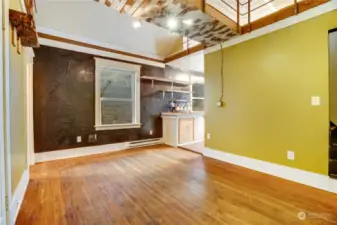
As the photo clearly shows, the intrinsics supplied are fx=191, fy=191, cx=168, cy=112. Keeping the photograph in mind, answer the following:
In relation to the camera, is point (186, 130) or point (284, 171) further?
point (186, 130)

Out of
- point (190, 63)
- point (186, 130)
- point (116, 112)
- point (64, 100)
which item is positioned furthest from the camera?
point (190, 63)

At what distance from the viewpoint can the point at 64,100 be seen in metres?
3.97

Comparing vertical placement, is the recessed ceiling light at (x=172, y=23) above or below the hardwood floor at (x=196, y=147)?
above

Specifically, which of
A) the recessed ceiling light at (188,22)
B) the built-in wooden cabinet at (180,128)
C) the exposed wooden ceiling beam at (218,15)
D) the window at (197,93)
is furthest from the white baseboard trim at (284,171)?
the window at (197,93)

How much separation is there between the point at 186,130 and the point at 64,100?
10.4 ft

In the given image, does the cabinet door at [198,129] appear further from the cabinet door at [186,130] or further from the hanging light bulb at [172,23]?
the hanging light bulb at [172,23]

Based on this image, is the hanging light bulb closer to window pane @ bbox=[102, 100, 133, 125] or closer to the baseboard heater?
window pane @ bbox=[102, 100, 133, 125]

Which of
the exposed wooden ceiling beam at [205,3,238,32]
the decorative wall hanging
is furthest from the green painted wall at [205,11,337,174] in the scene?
the decorative wall hanging

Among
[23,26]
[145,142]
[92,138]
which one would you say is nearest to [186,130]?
[145,142]

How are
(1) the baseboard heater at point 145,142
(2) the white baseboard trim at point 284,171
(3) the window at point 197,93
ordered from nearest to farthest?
(2) the white baseboard trim at point 284,171 → (1) the baseboard heater at point 145,142 → (3) the window at point 197,93

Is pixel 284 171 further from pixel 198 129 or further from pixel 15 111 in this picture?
pixel 15 111

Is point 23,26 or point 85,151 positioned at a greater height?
point 23,26

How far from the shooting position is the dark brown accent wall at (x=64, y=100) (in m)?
3.70

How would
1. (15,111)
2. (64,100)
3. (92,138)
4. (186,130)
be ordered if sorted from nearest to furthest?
(15,111) < (64,100) < (92,138) < (186,130)
